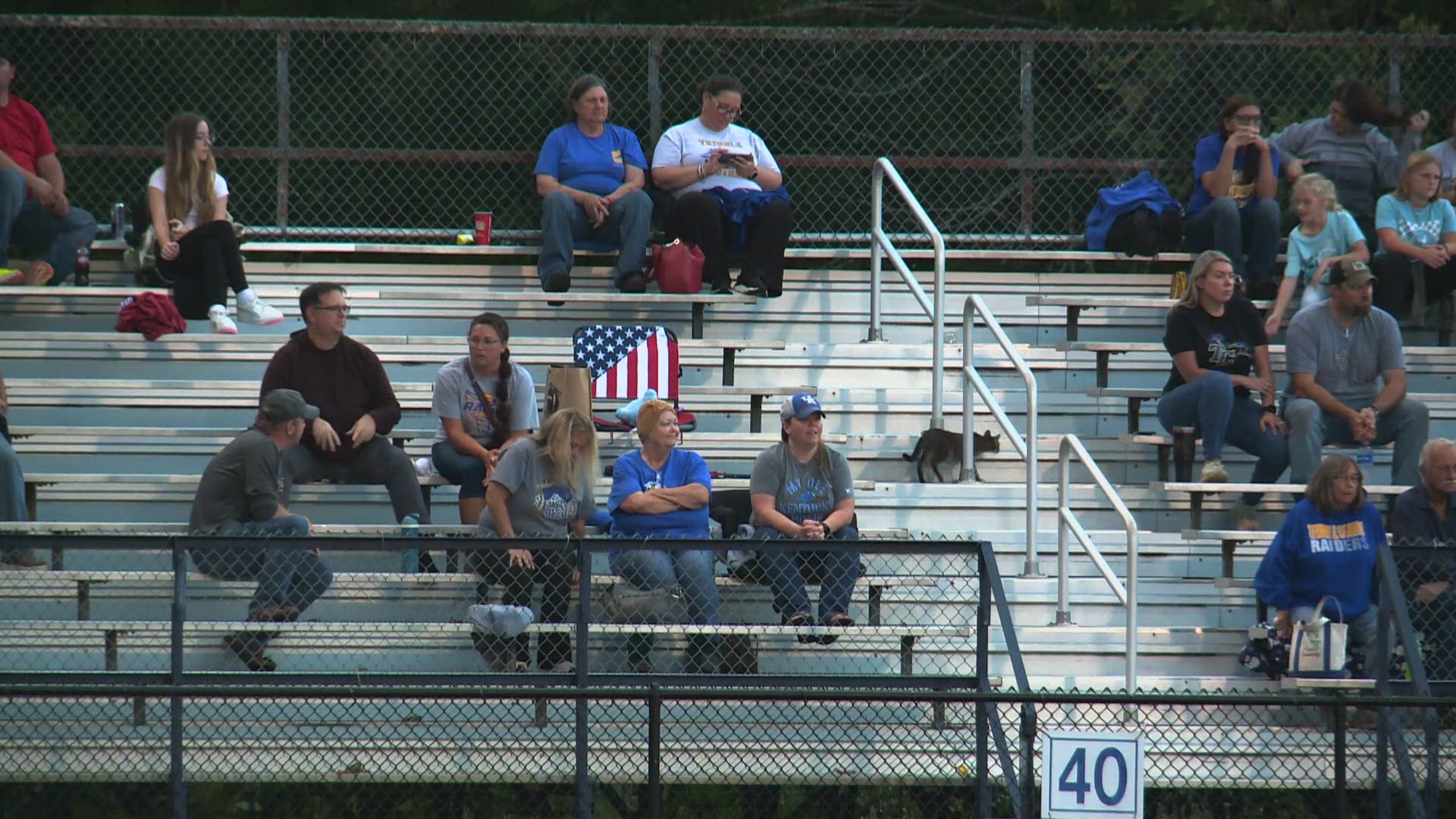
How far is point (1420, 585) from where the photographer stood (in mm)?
7641

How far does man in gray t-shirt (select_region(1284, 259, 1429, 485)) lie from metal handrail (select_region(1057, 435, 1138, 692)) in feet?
4.44

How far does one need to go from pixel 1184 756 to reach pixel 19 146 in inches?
299

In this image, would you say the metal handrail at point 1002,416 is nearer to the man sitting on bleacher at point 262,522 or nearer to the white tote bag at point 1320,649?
the white tote bag at point 1320,649

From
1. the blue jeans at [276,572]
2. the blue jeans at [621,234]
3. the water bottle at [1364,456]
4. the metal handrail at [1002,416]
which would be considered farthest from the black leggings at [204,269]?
Result: the water bottle at [1364,456]

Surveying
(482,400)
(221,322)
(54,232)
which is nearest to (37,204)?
(54,232)

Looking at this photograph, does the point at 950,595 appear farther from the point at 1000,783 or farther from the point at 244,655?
the point at 244,655

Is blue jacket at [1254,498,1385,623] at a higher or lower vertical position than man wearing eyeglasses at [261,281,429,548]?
lower

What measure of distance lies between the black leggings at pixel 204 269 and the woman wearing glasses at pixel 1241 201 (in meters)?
5.62

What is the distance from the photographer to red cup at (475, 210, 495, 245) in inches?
456

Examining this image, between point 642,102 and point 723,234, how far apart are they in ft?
7.01

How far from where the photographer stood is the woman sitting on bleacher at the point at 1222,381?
30.0 feet

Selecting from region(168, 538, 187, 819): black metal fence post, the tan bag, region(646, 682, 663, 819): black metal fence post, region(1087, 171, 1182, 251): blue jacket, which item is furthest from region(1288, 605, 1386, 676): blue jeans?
region(168, 538, 187, 819): black metal fence post

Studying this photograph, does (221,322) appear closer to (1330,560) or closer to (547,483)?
(547,483)

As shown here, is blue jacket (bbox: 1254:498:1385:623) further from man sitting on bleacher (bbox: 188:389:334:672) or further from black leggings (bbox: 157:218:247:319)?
black leggings (bbox: 157:218:247:319)
